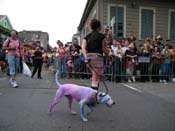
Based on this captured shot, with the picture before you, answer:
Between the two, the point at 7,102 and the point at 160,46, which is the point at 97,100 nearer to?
the point at 7,102

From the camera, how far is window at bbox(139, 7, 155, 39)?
782 inches

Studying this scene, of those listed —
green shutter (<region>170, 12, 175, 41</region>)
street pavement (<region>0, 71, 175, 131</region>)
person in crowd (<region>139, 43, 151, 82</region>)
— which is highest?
green shutter (<region>170, 12, 175, 41</region>)

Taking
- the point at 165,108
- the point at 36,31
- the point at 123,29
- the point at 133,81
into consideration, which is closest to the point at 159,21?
the point at 123,29

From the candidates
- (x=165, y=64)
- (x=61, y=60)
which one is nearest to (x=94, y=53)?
(x=165, y=64)

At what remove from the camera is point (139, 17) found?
19.8 meters

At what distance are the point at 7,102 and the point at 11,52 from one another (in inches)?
128

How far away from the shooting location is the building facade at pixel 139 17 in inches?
751

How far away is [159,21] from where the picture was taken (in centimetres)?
2028

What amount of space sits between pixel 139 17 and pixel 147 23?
2.00 ft

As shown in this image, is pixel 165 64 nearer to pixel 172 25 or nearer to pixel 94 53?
pixel 172 25

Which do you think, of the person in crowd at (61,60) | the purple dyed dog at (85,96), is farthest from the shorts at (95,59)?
the person in crowd at (61,60)

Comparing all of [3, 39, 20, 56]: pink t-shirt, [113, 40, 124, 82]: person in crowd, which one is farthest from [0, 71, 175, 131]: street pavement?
[113, 40, 124, 82]: person in crowd

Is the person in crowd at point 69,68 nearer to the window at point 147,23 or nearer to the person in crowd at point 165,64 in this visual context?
the person in crowd at point 165,64

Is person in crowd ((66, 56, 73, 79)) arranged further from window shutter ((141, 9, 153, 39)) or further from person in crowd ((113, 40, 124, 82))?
window shutter ((141, 9, 153, 39))
